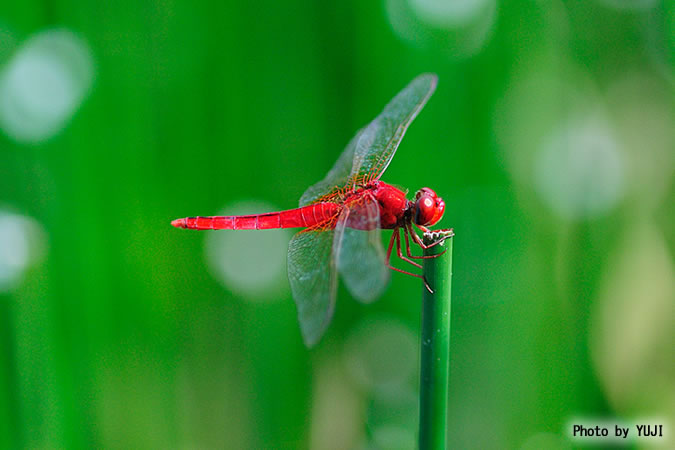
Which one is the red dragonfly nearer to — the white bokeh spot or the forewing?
the forewing

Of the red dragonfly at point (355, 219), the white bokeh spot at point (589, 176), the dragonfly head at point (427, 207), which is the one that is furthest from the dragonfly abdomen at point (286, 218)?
the white bokeh spot at point (589, 176)

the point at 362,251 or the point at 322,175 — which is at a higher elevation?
the point at 322,175

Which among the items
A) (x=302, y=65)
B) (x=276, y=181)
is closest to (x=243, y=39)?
(x=302, y=65)

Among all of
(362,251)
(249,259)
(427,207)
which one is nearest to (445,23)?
(427,207)

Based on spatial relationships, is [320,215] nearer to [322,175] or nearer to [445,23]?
[322,175]

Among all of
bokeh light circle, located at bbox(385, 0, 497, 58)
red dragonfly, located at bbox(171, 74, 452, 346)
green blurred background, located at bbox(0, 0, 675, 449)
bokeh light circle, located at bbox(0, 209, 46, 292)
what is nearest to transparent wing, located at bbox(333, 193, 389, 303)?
red dragonfly, located at bbox(171, 74, 452, 346)

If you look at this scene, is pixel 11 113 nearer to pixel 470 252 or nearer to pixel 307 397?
pixel 307 397

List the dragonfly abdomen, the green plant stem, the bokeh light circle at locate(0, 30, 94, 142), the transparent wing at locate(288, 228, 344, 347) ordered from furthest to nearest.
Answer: the dragonfly abdomen < the bokeh light circle at locate(0, 30, 94, 142) < the transparent wing at locate(288, 228, 344, 347) < the green plant stem
